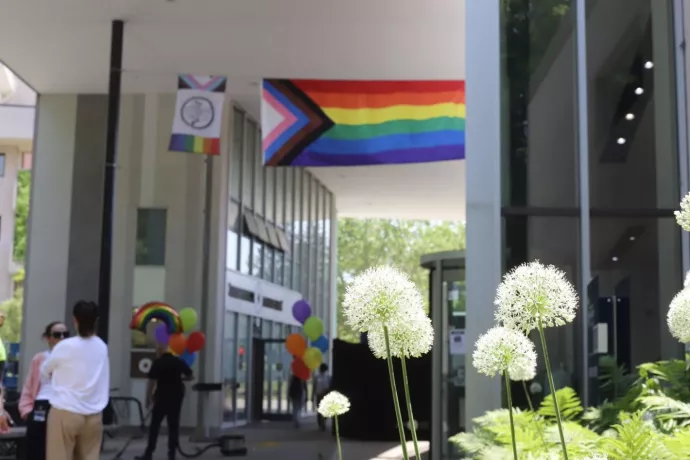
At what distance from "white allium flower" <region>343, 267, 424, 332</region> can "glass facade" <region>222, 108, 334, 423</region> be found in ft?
71.5

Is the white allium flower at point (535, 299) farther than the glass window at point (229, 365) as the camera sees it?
No

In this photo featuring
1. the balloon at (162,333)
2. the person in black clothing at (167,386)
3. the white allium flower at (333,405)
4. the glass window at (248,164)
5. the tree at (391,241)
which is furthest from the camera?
the tree at (391,241)

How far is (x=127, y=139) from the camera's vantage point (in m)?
23.0

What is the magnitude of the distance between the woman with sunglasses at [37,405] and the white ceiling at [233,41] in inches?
335

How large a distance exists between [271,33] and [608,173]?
8.51 metres

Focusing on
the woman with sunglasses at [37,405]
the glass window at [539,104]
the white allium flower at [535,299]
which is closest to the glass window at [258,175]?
the glass window at [539,104]

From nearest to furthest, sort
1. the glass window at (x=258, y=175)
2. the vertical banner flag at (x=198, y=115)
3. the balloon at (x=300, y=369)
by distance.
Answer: the vertical banner flag at (x=198, y=115) < the balloon at (x=300, y=369) < the glass window at (x=258, y=175)

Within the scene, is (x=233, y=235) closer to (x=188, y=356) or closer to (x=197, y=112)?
(x=188, y=356)

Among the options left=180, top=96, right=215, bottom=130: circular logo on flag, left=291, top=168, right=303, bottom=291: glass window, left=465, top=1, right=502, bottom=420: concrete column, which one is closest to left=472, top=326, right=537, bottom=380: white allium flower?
left=465, top=1, right=502, bottom=420: concrete column

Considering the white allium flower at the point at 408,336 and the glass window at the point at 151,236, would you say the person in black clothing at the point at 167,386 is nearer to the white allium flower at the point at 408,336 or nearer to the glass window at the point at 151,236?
the glass window at the point at 151,236

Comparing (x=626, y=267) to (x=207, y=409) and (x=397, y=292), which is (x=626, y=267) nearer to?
(x=397, y=292)

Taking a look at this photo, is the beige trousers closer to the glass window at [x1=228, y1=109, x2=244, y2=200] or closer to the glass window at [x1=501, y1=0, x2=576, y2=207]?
the glass window at [x1=501, y1=0, x2=576, y2=207]

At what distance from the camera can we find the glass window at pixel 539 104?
10750 mm

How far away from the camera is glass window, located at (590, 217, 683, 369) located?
1055 cm
